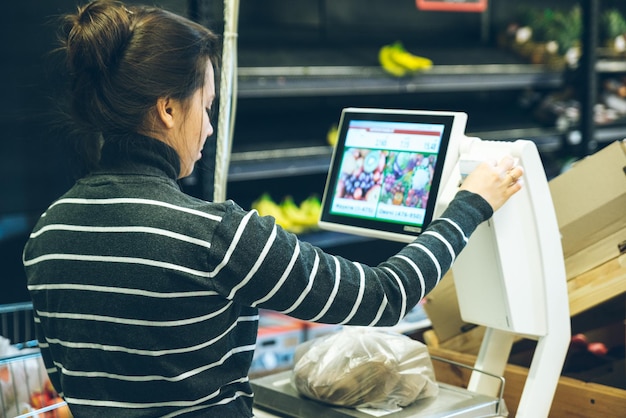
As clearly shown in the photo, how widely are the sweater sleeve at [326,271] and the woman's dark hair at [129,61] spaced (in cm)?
24

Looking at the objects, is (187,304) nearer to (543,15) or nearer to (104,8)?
(104,8)

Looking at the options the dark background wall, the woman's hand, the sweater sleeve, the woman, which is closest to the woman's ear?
the woman

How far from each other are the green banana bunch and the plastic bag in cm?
247

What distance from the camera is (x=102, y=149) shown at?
51.3 inches

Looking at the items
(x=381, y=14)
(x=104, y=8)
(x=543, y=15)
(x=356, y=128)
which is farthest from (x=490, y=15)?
(x=104, y=8)

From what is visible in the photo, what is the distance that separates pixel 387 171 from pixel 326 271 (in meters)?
0.50

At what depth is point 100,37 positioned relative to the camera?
1244mm

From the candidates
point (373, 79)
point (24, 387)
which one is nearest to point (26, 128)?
point (24, 387)

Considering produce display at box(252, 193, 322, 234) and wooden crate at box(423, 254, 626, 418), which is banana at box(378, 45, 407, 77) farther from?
wooden crate at box(423, 254, 626, 418)

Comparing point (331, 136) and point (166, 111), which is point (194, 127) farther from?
point (331, 136)

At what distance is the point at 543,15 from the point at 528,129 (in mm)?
861

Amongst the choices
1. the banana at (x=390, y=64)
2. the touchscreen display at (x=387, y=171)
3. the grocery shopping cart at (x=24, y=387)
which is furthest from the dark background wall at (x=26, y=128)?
the banana at (x=390, y=64)

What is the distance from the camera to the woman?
3.92ft

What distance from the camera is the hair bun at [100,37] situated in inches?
49.0
